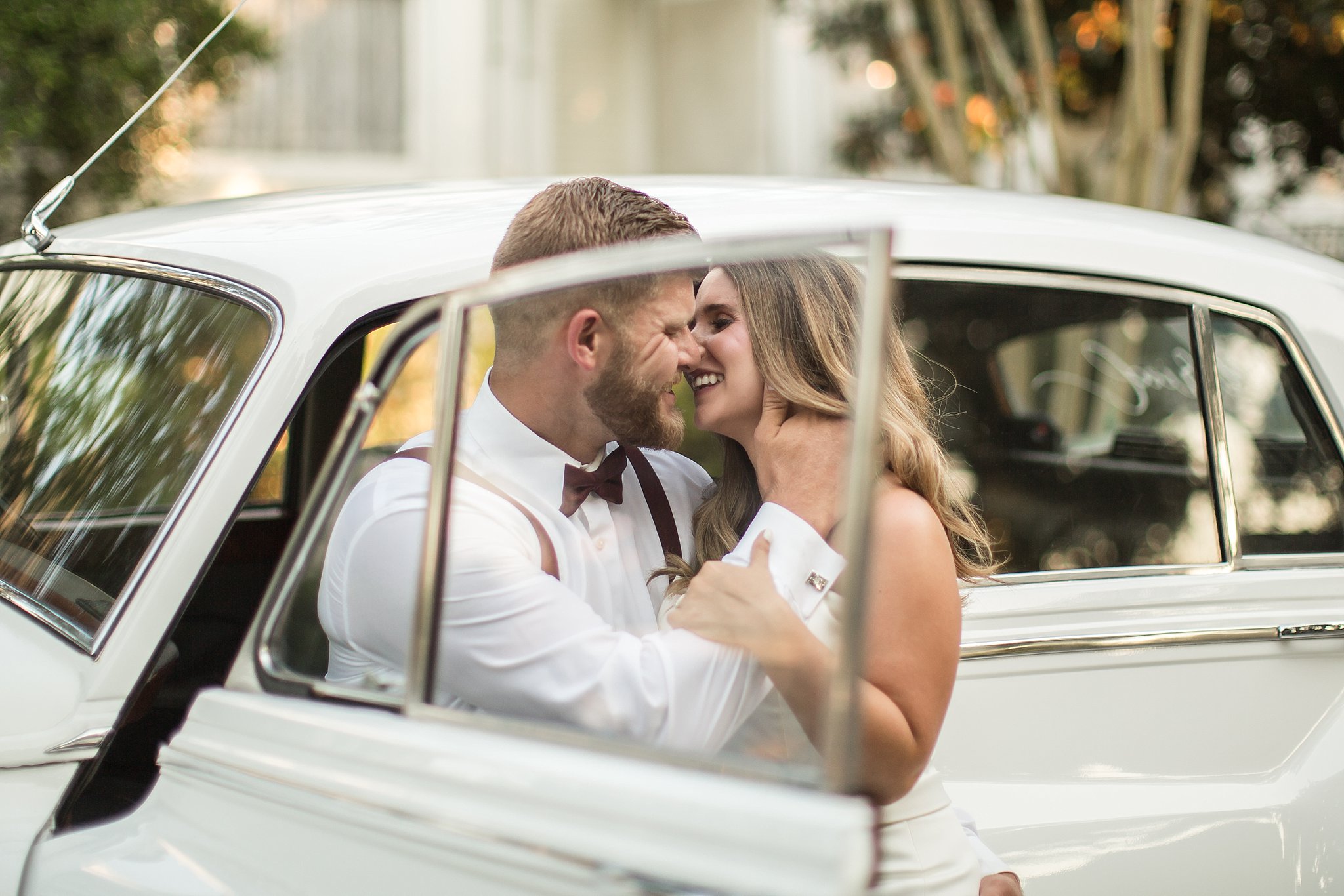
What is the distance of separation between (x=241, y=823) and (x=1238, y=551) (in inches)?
71.7

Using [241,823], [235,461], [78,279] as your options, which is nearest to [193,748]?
[241,823]

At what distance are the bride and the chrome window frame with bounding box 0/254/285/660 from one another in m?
0.67

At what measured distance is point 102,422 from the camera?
199 cm

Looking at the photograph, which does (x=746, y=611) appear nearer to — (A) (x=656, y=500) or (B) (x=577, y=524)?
(B) (x=577, y=524)

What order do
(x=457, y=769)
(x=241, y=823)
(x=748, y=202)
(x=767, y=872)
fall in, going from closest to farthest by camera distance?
(x=767, y=872)
(x=457, y=769)
(x=241, y=823)
(x=748, y=202)

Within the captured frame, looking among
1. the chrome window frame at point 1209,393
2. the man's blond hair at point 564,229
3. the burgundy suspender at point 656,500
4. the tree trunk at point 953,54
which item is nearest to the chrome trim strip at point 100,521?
the man's blond hair at point 564,229

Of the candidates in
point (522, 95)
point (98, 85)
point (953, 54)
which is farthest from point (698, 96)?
point (98, 85)

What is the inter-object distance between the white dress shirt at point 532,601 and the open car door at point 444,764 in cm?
1

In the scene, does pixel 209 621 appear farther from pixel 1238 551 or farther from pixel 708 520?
pixel 1238 551

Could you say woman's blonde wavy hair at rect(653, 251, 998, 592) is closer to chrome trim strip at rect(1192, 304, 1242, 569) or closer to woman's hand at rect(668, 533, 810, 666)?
woman's hand at rect(668, 533, 810, 666)

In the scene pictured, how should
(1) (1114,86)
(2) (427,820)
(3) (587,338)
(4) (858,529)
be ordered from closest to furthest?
(4) (858,529)
(2) (427,820)
(3) (587,338)
(1) (1114,86)

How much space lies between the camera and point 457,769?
122 cm

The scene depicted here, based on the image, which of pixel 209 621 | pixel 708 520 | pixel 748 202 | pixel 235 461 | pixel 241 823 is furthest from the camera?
pixel 209 621

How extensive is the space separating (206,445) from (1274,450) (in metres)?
2.00
